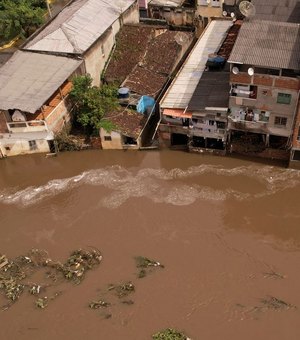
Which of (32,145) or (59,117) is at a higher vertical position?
(59,117)

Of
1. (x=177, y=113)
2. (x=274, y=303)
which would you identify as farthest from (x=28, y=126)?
(x=274, y=303)

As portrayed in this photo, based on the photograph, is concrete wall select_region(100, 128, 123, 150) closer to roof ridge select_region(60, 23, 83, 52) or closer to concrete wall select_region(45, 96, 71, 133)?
concrete wall select_region(45, 96, 71, 133)

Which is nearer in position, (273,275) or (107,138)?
(273,275)

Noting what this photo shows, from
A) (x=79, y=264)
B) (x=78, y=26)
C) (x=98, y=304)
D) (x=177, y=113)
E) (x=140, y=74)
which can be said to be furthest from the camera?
(x=78, y=26)

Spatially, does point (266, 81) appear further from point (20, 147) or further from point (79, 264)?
point (20, 147)

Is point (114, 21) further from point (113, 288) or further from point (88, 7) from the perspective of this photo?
point (113, 288)

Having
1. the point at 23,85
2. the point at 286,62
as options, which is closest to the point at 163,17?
the point at 23,85

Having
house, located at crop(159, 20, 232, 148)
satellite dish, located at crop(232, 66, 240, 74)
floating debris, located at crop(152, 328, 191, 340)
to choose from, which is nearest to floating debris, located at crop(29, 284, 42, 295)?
floating debris, located at crop(152, 328, 191, 340)
